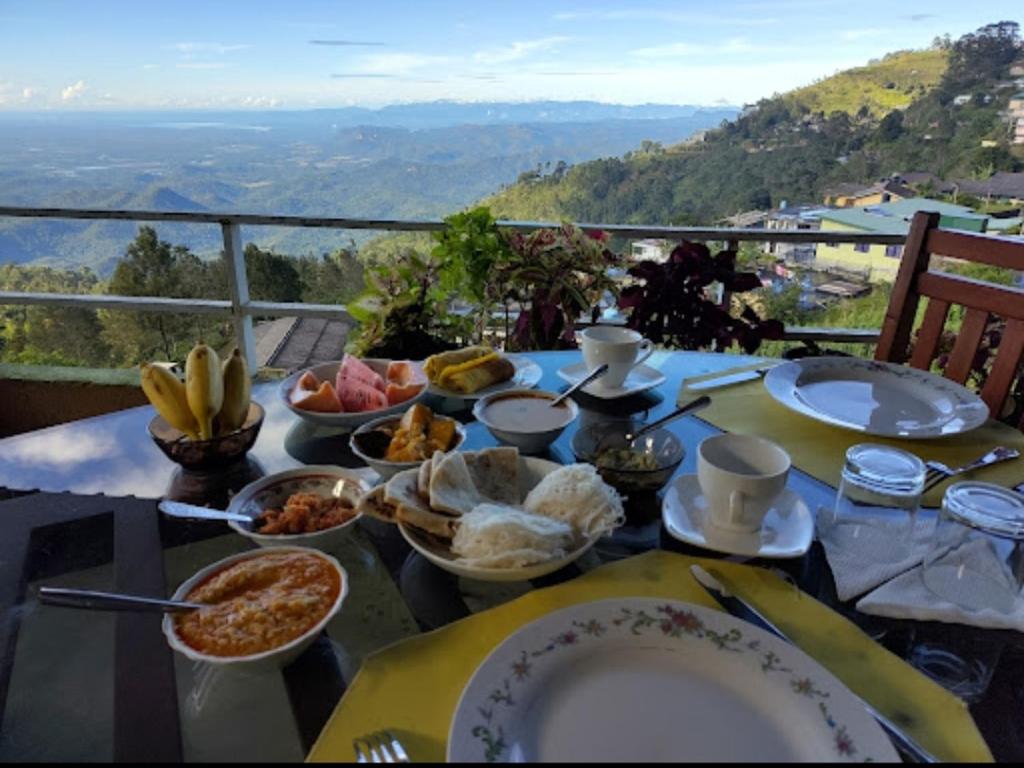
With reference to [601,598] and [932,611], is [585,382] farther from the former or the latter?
[932,611]

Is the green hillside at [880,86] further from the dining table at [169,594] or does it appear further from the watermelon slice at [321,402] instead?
the dining table at [169,594]

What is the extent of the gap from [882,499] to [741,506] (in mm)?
290

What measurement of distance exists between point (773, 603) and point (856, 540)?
0.79 feet

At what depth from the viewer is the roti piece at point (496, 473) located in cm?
90

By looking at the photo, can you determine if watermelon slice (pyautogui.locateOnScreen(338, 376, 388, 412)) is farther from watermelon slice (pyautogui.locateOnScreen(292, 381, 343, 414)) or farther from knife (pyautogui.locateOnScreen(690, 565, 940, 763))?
knife (pyautogui.locateOnScreen(690, 565, 940, 763))

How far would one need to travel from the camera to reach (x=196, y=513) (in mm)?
908

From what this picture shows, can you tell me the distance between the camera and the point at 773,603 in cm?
74

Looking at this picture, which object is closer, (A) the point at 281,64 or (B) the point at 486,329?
(B) the point at 486,329

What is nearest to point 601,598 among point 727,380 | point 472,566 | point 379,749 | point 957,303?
point 472,566

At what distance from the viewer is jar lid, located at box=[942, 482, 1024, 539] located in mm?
805

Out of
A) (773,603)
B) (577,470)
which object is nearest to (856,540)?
(773,603)

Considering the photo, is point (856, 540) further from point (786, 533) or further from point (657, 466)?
point (657, 466)

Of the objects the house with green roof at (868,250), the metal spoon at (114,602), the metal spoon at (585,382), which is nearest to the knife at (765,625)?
the metal spoon at (585,382)

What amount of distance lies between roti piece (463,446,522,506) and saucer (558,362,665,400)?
47 cm
